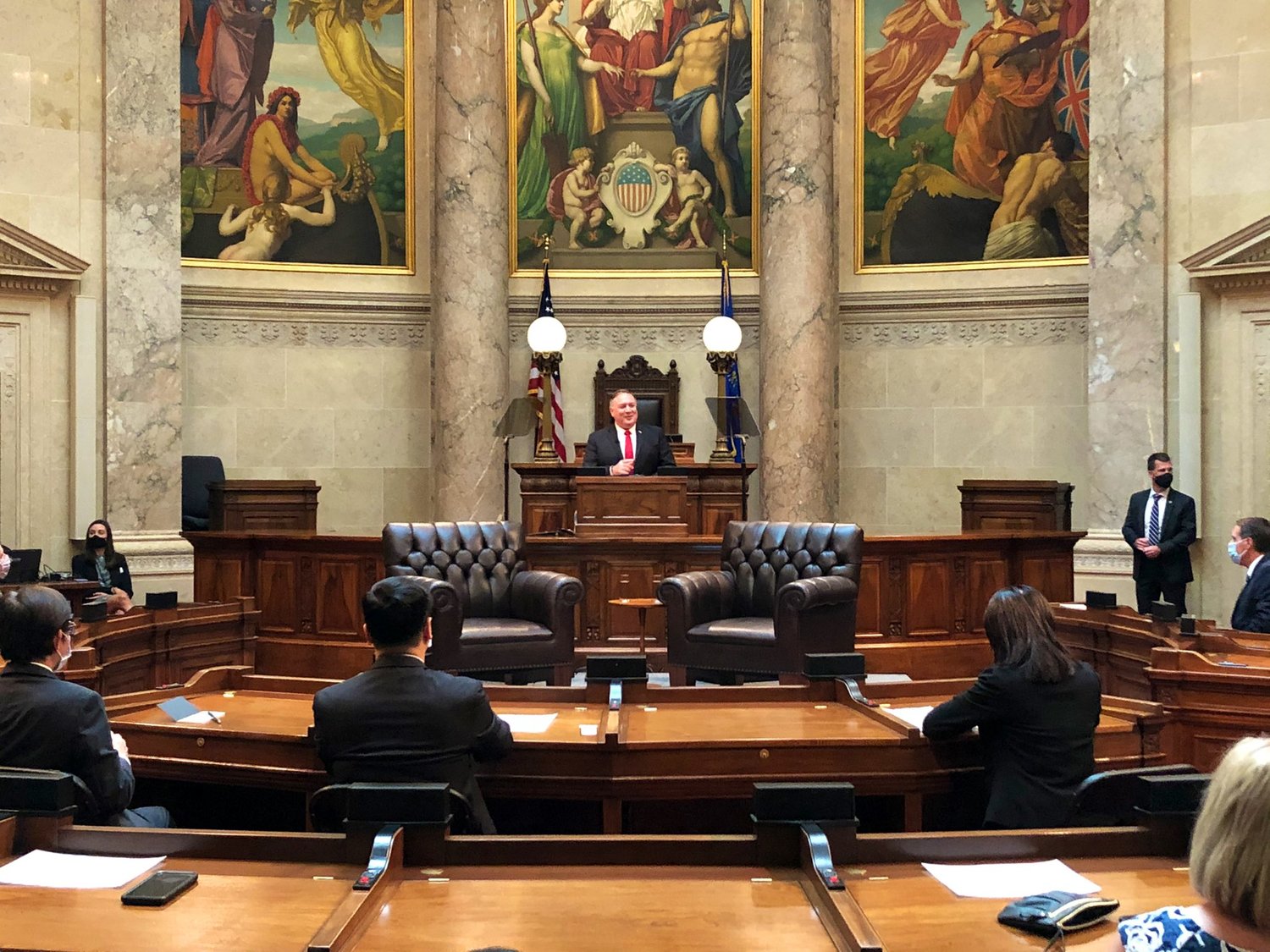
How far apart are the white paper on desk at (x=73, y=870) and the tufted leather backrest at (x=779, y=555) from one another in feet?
17.5

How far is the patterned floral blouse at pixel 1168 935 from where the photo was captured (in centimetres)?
178

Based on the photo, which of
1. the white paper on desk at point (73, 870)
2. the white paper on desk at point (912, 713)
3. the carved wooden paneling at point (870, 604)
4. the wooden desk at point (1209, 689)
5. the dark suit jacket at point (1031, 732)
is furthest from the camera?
the carved wooden paneling at point (870, 604)

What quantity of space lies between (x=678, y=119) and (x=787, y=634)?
27.5ft

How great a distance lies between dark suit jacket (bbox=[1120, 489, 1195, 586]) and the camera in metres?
9.78

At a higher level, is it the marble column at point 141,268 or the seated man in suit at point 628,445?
the marble column at point 141,268

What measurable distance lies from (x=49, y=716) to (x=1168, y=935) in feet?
9.42

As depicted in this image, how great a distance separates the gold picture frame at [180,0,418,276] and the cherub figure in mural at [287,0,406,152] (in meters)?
0.01

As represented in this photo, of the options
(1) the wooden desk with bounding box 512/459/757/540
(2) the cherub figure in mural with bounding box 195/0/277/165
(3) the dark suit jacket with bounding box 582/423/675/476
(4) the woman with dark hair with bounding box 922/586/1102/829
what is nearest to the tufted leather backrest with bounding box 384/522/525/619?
(1) the wooden desk with bounding box 512/459/757/540

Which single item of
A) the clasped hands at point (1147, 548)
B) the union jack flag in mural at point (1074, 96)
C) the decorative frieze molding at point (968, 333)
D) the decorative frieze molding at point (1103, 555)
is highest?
the union jack flag in mural at point (1074, 96)

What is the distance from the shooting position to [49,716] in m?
3.56

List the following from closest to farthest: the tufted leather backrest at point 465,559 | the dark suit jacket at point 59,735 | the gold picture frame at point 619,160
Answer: the dark suit jacket at point 59,735 → the tufted leather backrest at point 465,559 → the gold picture frame at point 619,160

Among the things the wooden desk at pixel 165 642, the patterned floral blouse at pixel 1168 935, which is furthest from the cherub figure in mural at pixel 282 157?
the patterned floral blouse at pixel 1168 935

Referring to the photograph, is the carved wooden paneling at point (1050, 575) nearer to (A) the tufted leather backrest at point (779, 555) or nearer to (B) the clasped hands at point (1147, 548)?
(B) the clasped hands at point (1147, 548)

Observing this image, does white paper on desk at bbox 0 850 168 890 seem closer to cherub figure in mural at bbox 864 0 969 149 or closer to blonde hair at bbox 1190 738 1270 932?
blonde hair at bbox 1190 738 1270 932
